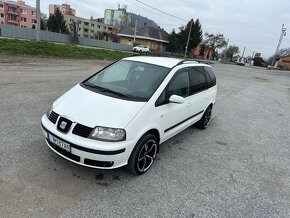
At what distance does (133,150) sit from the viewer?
3.12 m

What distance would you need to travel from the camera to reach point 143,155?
3373mm

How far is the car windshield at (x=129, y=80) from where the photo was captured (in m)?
3.50

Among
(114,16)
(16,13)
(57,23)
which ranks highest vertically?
(114,16)

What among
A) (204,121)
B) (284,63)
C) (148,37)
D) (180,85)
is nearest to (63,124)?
(180,85)

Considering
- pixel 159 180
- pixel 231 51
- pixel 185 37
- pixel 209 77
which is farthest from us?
pixel 231 51

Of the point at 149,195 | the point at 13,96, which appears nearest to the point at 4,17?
the point at 13,96

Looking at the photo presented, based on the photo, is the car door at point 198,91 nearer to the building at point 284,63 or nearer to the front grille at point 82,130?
the front grille at point 82,130

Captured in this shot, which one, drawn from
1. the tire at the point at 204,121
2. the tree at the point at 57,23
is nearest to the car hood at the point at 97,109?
the tire at the point at 204,121

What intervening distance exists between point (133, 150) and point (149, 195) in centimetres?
60

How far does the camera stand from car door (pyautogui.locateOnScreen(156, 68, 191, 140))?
361 cm

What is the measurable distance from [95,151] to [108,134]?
25cm

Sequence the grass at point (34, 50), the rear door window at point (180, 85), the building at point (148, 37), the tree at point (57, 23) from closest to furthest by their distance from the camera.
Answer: the rear door window at point (180, 85)
the grass at point (34, 50)
the tree at point (57, 23)
the building at point (148, 37)

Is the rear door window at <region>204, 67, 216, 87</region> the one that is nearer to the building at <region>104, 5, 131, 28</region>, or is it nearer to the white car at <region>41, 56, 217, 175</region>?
the white car at <region>41, 56, 217, 175</region>

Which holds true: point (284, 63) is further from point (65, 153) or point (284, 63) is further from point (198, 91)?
point (65, 153)
